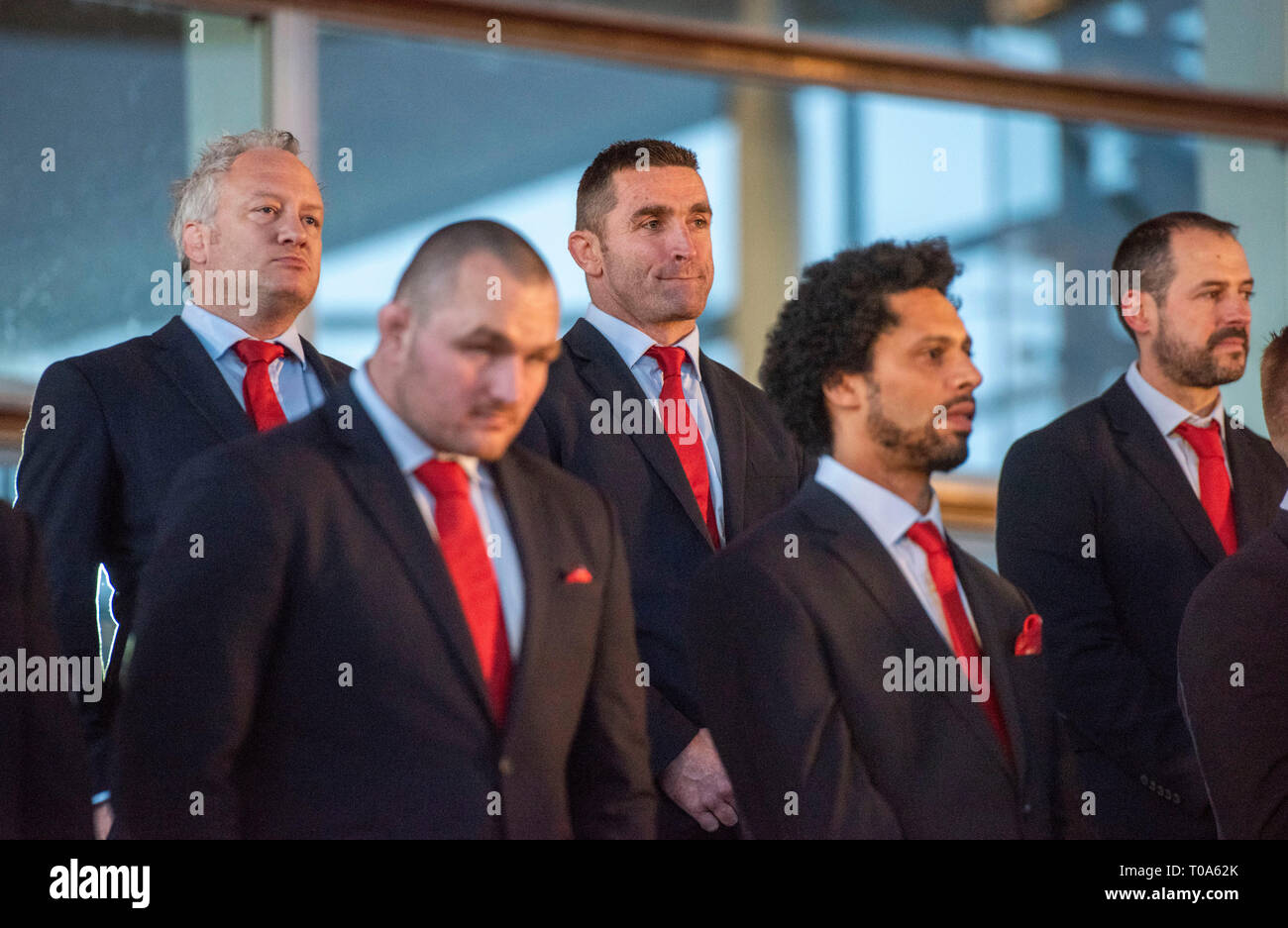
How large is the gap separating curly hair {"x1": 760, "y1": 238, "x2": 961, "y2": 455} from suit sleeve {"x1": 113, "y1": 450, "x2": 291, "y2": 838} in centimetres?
104

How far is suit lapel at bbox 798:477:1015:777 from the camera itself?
2998 mm

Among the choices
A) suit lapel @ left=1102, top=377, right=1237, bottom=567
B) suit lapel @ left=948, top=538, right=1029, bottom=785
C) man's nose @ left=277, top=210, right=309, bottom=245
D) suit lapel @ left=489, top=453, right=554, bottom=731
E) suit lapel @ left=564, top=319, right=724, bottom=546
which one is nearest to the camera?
suit lapel @ left=489, top=453, right=554, bottom=731

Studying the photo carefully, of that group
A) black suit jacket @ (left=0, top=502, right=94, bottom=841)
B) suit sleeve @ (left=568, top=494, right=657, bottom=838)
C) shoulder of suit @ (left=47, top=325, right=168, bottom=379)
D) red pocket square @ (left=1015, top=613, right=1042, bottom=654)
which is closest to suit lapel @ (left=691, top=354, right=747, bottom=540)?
red pocket square @ (left=1015, top=613, right=1042, bottom=654)

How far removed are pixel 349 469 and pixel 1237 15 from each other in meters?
5.05

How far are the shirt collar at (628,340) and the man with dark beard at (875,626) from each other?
1.29 ft

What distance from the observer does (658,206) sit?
3672 mm

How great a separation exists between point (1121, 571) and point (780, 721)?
1123 millimetres

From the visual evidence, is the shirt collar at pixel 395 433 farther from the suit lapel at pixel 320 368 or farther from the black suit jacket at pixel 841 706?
the suit lapel at pixel 320 368

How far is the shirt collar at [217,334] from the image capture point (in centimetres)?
344

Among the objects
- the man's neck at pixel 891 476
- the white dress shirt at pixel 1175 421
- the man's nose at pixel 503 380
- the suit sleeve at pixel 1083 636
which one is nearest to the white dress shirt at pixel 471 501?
the man's nose at pixel 503 380

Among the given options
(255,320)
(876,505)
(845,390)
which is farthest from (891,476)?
(255,320)

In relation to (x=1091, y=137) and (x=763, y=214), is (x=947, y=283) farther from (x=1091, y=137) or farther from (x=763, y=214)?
(x=1091, y=137)

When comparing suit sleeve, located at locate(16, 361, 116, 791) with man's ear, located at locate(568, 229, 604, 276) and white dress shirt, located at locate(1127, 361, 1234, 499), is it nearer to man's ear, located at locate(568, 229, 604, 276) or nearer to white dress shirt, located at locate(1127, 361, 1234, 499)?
man's ear, located at locate(568, 229, 604, 276)
